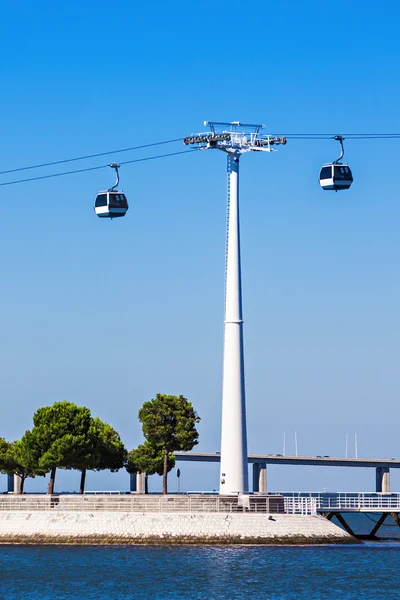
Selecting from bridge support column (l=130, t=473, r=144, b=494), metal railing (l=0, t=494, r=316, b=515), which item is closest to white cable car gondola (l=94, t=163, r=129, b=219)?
metal railing (l=0, t=494, r=316, b=515)

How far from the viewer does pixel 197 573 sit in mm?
80625

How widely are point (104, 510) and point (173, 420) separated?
28.5 meters

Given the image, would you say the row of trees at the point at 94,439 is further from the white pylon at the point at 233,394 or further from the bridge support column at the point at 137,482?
the bridge support column at the point at 137,482

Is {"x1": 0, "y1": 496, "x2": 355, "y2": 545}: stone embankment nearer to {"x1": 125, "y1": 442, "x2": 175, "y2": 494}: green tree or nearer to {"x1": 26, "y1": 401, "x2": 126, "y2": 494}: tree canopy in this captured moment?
{"x1": 26, "y1": 401, "x2": 126, "y2": 494}: tree canopy

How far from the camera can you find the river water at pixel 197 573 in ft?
243

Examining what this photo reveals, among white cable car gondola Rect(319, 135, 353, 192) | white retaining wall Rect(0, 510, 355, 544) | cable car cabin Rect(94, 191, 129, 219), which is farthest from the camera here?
white retaining wall Rect(0, 510, 355, 544)

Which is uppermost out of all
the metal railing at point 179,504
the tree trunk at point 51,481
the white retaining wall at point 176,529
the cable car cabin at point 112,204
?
the cable car cabin at point 112,204

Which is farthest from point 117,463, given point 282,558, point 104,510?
point 282,558

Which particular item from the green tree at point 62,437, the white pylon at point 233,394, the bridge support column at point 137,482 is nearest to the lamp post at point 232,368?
the white pylon at point 233,394

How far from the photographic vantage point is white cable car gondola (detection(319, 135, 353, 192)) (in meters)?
87.1

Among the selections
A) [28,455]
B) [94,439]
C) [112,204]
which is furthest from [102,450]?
[112,204]

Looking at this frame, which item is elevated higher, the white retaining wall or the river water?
the white retaining wall

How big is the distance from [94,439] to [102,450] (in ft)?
19.6

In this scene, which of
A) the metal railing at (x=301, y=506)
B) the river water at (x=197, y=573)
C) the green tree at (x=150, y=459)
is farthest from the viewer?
the green tree at (x=150, y=459)
